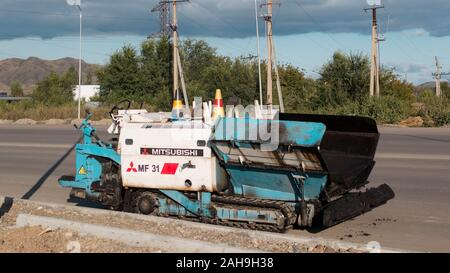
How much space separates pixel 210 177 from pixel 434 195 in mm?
4662

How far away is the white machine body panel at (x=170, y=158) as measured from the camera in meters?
7.60

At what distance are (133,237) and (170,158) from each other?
1.68 meters

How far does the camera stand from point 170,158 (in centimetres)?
778

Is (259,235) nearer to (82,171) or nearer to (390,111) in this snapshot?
(82,171)

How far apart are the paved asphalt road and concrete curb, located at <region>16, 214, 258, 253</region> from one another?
6.68ft

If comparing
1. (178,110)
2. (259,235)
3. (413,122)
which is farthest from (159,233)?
(413,122)

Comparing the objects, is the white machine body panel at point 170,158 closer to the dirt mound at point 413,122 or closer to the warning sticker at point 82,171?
the warning sticker at point 82,171

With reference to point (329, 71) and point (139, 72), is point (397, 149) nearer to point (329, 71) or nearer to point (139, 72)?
point (329, 71)

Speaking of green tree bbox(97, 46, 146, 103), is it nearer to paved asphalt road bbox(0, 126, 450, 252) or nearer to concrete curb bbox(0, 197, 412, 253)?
paved asphalt road bbox(0, 126, 450, 252)

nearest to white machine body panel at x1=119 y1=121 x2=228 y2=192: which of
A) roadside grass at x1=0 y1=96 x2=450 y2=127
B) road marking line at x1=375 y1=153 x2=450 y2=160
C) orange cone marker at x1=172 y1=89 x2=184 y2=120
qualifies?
orange cone marker at x1=172 y1=89 x2=184 y2=120

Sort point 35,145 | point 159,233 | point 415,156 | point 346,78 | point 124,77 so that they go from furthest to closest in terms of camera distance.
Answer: point 124,77, point 346,78, point 35,145, point 415,156, point 159,233

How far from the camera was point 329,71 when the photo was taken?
4475 centimetres

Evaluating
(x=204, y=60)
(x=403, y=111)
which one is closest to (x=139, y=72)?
(x=204, y=60)

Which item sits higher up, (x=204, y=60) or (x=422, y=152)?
(x=204, y=60)
